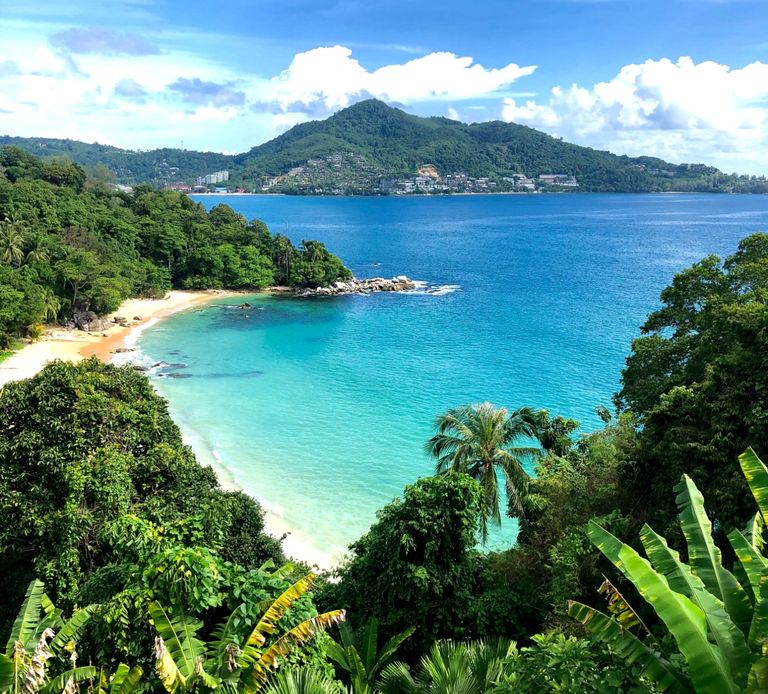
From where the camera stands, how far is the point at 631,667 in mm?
5562

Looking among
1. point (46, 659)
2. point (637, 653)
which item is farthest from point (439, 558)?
point (46, 659)

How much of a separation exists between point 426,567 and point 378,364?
3370cm

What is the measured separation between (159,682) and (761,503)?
779cm

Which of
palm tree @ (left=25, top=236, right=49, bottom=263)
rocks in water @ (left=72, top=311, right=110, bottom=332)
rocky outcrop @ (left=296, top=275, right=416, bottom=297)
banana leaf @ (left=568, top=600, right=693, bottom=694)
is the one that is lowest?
rocks in water @ (left=72, top=311, right=110, bottom=332)

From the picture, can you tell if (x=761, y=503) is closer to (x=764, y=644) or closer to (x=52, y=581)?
(x=764, y=644)

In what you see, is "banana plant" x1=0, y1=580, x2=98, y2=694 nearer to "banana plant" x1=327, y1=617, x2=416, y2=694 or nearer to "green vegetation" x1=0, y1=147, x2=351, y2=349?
"banana plant" x1=327, y1=617, x2=416, y2=694

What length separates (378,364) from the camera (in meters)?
45.6

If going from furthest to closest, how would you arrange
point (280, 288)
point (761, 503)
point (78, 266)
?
point (280, 288), point (78, 266), point (761, 503)

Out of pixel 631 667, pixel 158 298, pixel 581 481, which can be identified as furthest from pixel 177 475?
pixel 158 298

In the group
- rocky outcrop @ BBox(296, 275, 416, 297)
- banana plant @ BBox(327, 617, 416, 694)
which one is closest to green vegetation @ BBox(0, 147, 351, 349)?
rocky outcrop @ BBox(296, 275, 416, 297)

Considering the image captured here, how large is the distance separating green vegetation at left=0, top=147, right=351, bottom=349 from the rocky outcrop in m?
1.67

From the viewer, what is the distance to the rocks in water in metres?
51.7

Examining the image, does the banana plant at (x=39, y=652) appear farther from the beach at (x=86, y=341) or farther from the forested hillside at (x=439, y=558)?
the beach at (x=86, y=341)

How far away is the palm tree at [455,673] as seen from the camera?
7.92 meters
